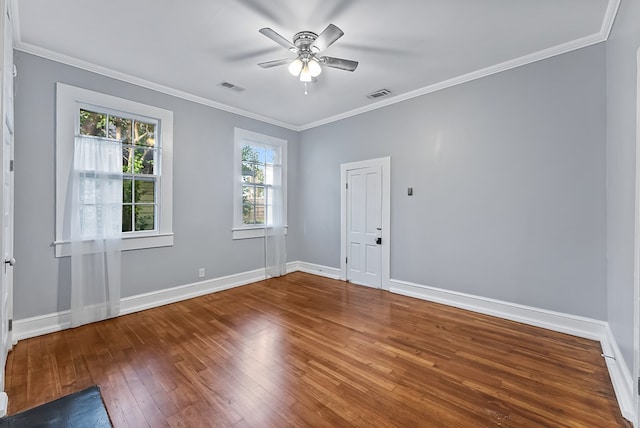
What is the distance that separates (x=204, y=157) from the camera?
425 cm

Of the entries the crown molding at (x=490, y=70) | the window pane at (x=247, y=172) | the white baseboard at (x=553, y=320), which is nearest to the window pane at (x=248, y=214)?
the window pane at (x=247, y=172)

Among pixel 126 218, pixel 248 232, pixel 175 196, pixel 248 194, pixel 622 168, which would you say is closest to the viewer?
pixel 622 168

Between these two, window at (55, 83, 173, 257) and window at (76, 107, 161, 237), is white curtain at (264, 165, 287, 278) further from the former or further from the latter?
window at (76, 107, 161, 237)

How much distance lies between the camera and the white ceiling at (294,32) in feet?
7.59

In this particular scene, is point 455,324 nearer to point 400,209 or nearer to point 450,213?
point 450,213

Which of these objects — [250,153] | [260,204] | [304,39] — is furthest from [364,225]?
[304,39]

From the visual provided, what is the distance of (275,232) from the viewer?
5176mm

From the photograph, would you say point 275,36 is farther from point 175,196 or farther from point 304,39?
point 175,196

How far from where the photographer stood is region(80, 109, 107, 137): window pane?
10.6 feet

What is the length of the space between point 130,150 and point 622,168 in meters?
4.99

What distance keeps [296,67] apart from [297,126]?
302 centimetres

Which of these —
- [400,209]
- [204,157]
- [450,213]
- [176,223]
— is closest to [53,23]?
[204,157]

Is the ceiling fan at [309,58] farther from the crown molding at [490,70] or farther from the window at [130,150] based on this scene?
the window at [130,150]

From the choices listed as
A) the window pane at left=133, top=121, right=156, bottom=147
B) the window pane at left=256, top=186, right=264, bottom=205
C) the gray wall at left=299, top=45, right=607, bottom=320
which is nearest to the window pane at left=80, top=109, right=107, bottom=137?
the window pane at left=133, top=121, right=156, bottom=147
